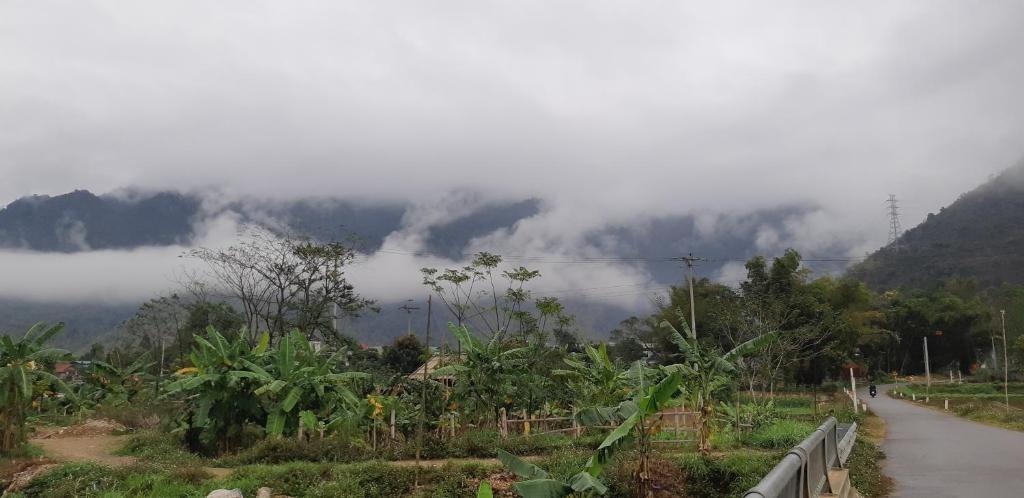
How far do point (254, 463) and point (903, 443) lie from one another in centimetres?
1623

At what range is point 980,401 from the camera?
36.4 m

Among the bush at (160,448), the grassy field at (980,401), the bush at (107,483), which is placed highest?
the bush at (107,483)

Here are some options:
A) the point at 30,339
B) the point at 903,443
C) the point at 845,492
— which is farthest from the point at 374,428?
the point at 903,443

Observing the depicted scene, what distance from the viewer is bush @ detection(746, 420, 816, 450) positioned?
1589cm

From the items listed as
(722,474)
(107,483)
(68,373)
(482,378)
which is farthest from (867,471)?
(68,373)

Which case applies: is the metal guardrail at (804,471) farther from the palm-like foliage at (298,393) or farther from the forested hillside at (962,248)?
the forested hillside at (962,248)

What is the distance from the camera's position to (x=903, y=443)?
1784 centimetres

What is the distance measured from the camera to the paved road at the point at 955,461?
34.2 ft

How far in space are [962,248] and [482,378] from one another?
130245mm

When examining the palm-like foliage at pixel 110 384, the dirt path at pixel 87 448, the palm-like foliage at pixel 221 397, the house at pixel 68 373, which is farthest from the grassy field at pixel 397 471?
the house at pixel 68 373


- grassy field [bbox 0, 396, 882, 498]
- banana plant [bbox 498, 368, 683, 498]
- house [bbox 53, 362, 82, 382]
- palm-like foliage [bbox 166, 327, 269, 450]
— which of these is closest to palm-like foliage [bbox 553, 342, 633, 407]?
grassy field [bbox 0, 396, 882, 498]

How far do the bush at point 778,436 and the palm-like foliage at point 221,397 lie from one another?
1222 cm

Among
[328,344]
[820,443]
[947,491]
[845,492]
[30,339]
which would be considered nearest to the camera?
[820,443]

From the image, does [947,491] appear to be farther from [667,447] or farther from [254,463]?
[254,463]
